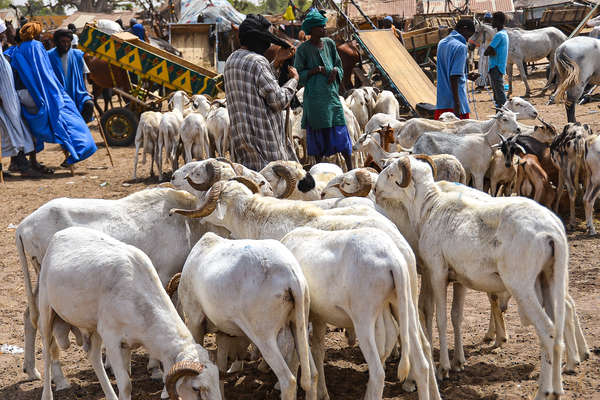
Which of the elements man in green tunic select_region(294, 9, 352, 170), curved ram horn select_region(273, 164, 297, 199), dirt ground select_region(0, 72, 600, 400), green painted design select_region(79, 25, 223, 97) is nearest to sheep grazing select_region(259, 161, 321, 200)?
curved ram horn select_region(273, 164, 297, 199)

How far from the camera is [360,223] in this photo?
512cm

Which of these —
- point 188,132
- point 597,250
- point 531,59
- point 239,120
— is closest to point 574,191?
point 597,250

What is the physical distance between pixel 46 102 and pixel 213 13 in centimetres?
1331

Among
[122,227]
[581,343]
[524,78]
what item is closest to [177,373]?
[122,227]

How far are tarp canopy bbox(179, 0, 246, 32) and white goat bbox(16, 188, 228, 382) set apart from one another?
18522 millimetres

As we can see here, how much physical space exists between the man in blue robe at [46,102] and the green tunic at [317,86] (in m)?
6.01

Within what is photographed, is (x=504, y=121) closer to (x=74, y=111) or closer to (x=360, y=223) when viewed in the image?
(x=360, y=223)

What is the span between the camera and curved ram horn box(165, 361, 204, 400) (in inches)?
163

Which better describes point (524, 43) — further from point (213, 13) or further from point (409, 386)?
point (409, 386)

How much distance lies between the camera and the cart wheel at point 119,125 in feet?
51.9

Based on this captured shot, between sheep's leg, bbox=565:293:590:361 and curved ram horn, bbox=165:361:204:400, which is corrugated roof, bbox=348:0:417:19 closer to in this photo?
sheep's leg, bbox=565:293:590:361

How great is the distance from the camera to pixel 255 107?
296 inches

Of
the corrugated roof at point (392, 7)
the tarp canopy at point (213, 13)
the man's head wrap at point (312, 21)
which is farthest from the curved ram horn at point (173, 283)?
the corrugated roof at point (392, 7)

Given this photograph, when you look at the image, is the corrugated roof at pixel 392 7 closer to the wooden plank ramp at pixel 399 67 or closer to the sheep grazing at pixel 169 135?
the wooden plank ramp at pixel 399 67
